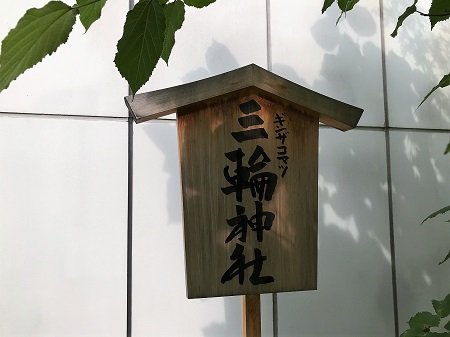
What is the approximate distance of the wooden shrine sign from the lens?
1446mm

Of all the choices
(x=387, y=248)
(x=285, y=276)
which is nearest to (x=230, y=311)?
(x=285, y=276)

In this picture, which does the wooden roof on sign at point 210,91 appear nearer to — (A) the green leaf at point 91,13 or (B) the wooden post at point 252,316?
(B) the wooden post at point 252,316

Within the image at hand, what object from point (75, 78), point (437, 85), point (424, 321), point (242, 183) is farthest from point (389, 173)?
point (437, 85)

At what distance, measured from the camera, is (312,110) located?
1557 mm

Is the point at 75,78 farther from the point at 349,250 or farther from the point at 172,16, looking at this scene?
the point at 172,16

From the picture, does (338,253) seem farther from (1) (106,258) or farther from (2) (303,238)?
(1) (106,258)

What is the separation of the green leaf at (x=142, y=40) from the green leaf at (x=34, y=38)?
39 millimetres

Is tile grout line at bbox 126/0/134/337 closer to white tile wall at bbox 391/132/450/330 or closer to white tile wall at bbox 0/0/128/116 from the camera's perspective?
white tile wall at bbox 0/0/128/116

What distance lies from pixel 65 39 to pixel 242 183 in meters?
1.16

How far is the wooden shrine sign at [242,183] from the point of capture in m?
1.45

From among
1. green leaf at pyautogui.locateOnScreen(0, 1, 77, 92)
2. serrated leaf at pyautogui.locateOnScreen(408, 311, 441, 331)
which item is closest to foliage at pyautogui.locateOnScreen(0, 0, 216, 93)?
green leaf at pyautogui.locateOnScreen(0, 1, 77, 92)

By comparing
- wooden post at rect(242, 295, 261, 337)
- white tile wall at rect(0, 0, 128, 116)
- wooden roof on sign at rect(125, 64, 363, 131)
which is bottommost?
wooden post at rect(242, 295, 261, 337)

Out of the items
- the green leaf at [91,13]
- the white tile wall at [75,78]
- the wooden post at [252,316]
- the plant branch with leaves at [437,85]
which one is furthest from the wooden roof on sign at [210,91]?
the green leaf at [91,13]

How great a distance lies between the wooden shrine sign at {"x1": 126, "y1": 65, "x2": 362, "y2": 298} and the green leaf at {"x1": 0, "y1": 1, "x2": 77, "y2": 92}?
113 centimetres
